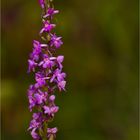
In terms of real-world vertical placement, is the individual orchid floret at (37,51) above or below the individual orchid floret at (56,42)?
below

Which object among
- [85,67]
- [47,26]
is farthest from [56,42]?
[85,67]

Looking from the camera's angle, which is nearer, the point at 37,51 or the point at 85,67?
the point at 37,51

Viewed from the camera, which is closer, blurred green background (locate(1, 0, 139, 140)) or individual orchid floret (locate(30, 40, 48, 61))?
individual orchid floret (locate(30, 40, 48, 61))

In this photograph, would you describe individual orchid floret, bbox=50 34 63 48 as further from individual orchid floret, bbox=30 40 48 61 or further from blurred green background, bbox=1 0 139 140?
blurred green background, bbox=1 0 139 140

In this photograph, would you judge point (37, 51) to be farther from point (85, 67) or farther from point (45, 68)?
point (85, 67)

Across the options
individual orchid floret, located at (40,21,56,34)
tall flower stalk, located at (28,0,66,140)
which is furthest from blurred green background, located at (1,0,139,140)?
individual orchid floret, located at (40,21,56,34)

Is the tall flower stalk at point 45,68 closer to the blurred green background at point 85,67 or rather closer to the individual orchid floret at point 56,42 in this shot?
the individual orchid floret at point 56,42

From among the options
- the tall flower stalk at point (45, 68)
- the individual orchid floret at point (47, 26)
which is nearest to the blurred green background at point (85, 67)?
the tall flower stalk at point (45, 68)

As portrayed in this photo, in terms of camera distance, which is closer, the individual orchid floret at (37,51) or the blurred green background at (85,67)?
the individual orchid floret at (37,51)

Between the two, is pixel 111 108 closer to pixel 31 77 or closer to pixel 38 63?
pixel 31 77
